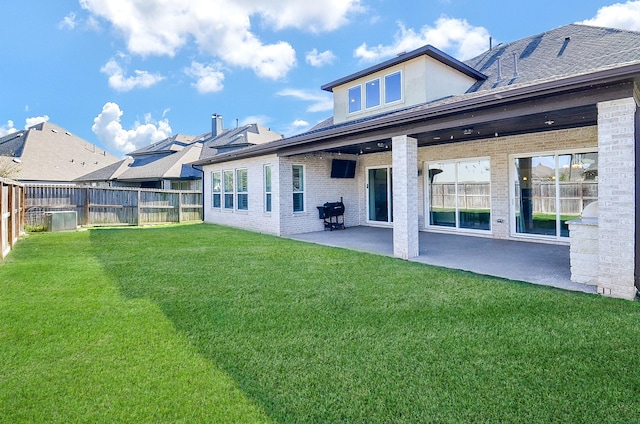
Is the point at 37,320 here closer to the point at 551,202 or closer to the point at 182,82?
the point at 551,202

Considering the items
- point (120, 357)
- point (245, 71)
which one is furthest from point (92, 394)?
point (245, 71)

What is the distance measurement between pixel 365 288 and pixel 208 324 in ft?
7.78

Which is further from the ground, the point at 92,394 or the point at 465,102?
the point at 465,102

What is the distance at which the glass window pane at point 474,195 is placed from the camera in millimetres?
10338

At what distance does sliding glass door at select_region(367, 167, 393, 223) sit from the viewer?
1302cm

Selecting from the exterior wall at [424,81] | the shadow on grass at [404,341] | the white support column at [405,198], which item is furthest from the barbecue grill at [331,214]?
the shadow on grass at [404,341]

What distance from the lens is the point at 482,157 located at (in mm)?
10320

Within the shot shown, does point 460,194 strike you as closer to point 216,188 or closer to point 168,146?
point 216,188

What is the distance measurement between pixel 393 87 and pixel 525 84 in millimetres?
6708

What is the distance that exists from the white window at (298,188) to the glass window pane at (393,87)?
382 cm

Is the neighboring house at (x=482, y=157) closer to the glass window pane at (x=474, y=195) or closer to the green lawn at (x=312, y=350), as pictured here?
the glass window pane at (x=474, y=195)

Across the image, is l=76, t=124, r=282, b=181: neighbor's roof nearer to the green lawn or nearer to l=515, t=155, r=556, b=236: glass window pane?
the green lawn

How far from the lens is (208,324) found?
158 inches

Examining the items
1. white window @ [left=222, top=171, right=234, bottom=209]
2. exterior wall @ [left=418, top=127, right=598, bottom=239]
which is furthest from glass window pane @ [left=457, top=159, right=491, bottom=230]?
white window @ [left=222, top=171, right=234, bottom=209]
